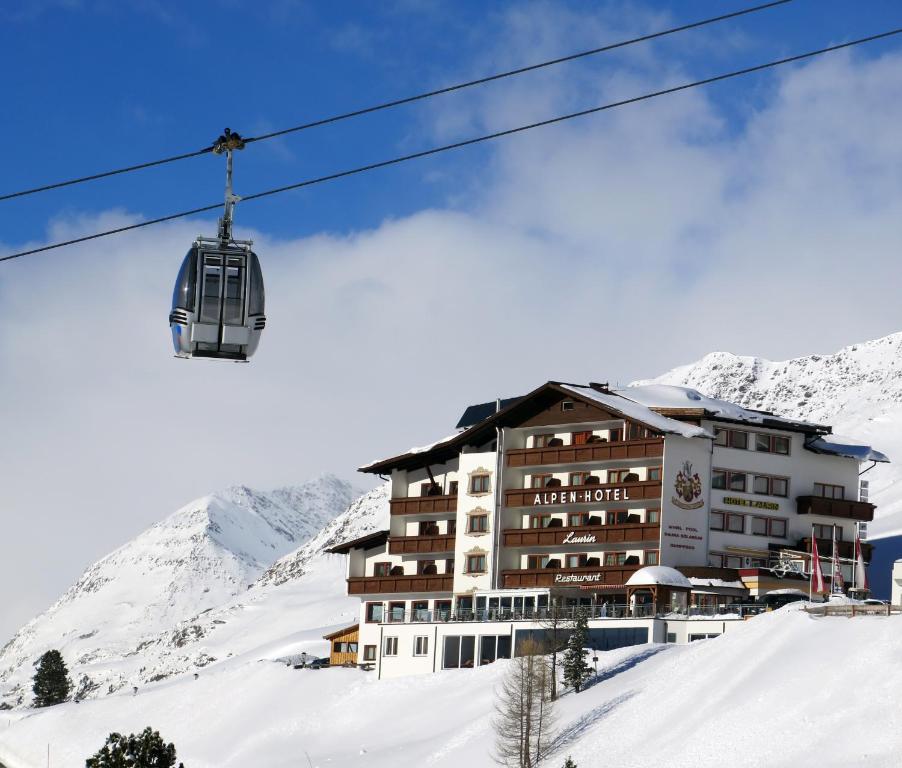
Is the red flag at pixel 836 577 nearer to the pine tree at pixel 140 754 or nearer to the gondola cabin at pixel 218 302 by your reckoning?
the pine tree at pixel 140 754

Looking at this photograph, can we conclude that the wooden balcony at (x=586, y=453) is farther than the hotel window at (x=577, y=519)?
No

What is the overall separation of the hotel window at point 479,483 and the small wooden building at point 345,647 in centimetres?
1085

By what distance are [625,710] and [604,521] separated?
73.0 feet

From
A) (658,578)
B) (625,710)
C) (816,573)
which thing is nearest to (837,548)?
(816,573)

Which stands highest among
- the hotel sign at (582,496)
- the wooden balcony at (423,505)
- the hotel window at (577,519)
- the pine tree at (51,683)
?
the hotel sign at (582,496)

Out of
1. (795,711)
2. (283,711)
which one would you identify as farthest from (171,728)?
(795,711)

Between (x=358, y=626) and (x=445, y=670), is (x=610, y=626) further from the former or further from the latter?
(x=358, y=626)

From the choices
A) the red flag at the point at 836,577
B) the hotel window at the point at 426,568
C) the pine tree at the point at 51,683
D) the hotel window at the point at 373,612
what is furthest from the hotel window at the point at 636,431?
the pine tree at the point at 51,683

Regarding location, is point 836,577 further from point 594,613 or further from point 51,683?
point 51,683

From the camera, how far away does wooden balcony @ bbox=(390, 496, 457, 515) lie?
9425 centimetres

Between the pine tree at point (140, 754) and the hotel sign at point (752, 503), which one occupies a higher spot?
the hotel sign at point (752, 503)

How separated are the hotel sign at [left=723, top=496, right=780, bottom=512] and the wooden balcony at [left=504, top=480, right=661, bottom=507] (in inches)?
171

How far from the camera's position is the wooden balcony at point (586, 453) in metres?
84.9

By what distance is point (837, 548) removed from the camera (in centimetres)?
8844
